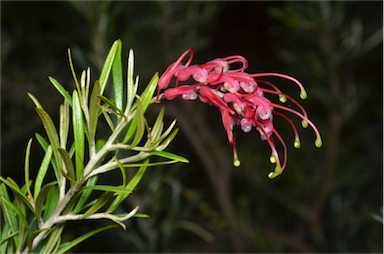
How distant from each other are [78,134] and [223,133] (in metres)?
0.96

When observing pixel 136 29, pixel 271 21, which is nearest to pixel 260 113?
pixel 136 29

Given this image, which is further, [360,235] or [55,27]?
[55,27]

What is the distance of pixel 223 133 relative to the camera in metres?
1.35

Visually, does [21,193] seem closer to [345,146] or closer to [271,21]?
[345,146]

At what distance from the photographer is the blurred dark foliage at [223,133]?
0.95 metres

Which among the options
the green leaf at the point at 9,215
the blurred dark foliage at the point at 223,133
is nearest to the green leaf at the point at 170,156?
the green leaf at the point at 9,215

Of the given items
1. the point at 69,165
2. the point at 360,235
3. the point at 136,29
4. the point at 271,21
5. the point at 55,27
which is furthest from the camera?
the point at 271,21

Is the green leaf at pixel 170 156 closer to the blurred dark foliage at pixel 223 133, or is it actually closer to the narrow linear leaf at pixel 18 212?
the narrow linear leaf at pixel 18 212

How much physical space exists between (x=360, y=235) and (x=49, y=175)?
0.56 metres

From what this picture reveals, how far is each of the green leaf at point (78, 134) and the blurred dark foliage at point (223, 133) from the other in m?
0.47

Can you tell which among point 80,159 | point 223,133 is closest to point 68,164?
point 80,159

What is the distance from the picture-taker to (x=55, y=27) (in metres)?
1.19

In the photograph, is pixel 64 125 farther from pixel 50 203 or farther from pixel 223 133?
pixel 223 133

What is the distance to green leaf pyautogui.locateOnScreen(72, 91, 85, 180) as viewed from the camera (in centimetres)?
40
